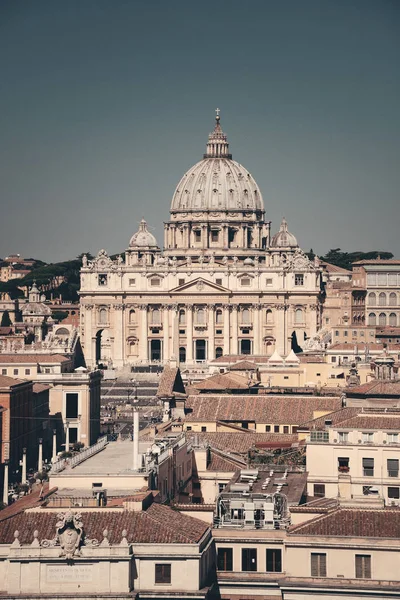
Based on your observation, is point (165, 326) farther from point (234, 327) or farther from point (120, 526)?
point (120, 526)

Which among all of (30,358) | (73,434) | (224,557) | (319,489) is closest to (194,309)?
(30,358)

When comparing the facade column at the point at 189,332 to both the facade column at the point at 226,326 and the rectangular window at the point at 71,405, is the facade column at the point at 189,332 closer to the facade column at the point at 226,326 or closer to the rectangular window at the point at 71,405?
the facade column at the point at 226,326

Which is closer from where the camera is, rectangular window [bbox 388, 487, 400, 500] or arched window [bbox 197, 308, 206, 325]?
rectangular window [bbox 388, 487, 400, 500]

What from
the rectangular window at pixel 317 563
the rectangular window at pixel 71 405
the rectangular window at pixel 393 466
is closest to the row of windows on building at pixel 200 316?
the rectangular window at pixel 71 405

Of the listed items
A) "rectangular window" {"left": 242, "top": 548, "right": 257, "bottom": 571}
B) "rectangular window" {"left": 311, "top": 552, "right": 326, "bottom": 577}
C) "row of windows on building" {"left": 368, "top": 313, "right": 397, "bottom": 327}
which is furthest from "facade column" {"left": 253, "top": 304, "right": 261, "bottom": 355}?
"rectangular window" {"left": 311, "top": 552, "right": 326, "bottom": 577}

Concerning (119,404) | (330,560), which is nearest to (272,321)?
(119,404)

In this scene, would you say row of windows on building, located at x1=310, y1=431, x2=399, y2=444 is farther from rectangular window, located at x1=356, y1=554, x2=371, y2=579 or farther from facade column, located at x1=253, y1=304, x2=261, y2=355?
facade column, located at x1=253, y1=304, x2=261, y2=355
